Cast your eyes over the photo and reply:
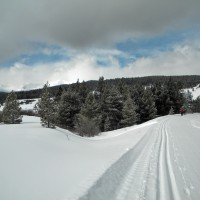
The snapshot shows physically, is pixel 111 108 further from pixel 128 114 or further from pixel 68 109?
pixel 68 109

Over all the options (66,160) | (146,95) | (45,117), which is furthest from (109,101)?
(66,160)

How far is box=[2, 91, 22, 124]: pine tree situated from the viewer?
4320 cm

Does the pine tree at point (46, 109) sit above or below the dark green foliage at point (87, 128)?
above

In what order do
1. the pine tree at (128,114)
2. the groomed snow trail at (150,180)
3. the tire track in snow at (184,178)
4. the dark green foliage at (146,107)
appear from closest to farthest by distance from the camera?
the groomed snow trail at (150,180) → the tire track in snow at (184,178) → the pine tree at (128,114) → the dark green foliage at (146,107)

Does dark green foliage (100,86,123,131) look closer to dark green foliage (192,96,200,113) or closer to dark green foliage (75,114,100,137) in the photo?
dark green foliage (75,114,100,137)

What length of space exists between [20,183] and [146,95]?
190 ft

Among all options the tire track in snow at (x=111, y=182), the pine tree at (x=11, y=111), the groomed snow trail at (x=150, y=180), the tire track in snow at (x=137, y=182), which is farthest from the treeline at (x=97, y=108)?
the tire track in snow at (x=137, y=182)

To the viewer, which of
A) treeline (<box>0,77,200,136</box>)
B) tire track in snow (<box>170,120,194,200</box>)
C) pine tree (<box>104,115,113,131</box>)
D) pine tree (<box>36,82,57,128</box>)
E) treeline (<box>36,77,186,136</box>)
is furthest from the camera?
pine tree (<box>104,115,113,131</box>)

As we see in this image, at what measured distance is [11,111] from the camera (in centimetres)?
4369

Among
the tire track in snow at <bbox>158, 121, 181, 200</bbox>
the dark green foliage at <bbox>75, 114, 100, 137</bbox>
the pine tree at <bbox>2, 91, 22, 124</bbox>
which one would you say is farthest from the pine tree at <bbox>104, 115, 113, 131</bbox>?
the tire track in snow at <bbox>158, 121, 181, 200</bbox>

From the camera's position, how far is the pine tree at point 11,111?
43203 millimetres

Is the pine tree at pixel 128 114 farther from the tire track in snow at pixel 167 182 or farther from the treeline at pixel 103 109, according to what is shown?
the tire track in snow at pixel 167 182

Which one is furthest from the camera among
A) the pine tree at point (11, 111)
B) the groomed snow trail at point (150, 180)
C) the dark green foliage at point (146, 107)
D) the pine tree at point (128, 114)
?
the dark green foliage at point (146, 107)

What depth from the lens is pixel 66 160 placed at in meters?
10.3
